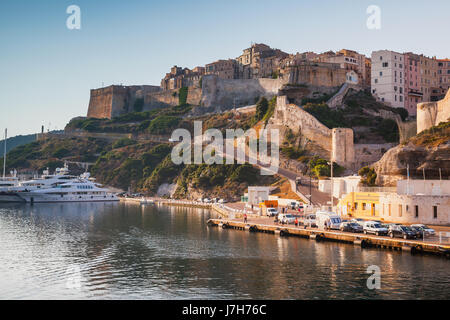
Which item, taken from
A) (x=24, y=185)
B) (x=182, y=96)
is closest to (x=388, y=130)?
(x=24, y=185)

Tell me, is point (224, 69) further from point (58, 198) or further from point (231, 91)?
point (58, 198)

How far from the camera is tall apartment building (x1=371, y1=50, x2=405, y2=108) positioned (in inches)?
3679

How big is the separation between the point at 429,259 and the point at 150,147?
94823mm

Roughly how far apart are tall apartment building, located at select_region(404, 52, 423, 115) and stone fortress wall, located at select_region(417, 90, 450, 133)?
3438 centimetres

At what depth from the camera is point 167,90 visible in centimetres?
14388

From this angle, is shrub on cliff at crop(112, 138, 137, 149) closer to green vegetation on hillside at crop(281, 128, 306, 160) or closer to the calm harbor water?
green vegetation on hillside at crop(281, 128, 306, 160)

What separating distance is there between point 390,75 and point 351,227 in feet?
198

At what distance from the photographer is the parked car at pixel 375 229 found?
125ft

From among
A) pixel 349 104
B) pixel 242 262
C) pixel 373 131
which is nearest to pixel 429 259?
pixel 242 262

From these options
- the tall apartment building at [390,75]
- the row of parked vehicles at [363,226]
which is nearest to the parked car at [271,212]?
the row of parked vehicles at [363,226]

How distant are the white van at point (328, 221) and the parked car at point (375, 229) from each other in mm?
2936

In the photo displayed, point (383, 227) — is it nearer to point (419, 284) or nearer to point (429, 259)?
point (429, 259)

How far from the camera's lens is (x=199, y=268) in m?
31.9

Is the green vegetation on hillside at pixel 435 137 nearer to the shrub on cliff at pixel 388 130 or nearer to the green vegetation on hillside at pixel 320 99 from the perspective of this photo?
the shrub on cliff at pixel 388 130
